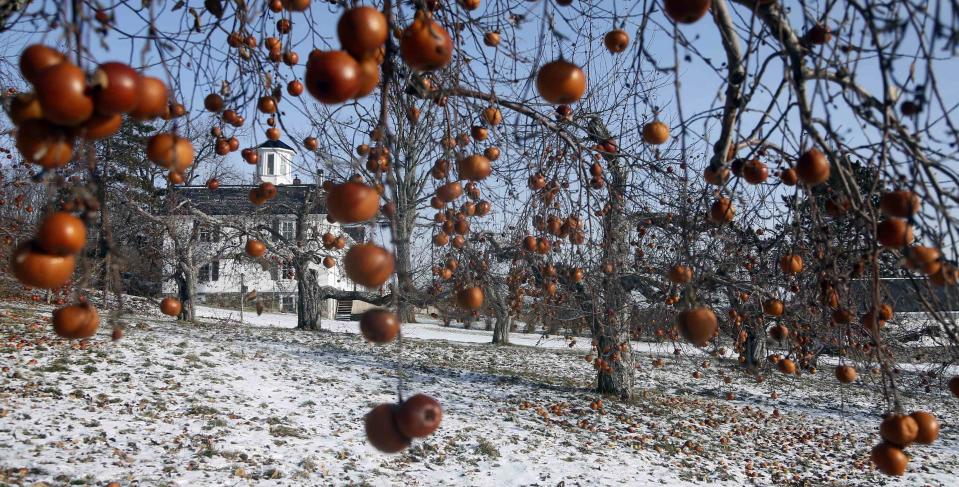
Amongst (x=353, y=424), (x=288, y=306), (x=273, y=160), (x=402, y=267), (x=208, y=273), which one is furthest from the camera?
(x=273, y=160)

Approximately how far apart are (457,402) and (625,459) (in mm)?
2548

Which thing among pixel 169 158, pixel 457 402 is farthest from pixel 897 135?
pixel 457 402

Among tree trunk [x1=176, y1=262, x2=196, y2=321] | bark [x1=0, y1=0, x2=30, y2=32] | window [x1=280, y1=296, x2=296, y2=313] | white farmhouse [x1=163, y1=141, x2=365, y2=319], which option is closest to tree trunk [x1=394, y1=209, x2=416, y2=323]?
white farmhouse [x1=163, y1=141, x2=365, y2=319]

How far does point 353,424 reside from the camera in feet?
22.5

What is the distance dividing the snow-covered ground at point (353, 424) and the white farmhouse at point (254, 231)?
5.16 feet

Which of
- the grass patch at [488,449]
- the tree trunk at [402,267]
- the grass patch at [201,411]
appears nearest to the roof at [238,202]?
the tree trunk at [402,267]

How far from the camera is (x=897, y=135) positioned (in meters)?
1.64

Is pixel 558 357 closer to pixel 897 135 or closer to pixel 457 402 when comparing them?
pixel 457 402

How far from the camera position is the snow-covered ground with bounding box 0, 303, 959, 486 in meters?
5.29

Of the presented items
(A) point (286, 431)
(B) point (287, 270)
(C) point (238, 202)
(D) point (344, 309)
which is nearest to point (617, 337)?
(A) point (286, 431)

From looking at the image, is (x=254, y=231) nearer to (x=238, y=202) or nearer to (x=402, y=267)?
(x=402, y=267)

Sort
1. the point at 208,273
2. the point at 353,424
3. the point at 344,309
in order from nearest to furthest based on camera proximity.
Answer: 1. the point at 353,424
2. the point at 208,273
3. the point at 344,309

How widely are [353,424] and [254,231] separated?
3140mm

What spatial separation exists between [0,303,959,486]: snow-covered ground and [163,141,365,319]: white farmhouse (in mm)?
1574
